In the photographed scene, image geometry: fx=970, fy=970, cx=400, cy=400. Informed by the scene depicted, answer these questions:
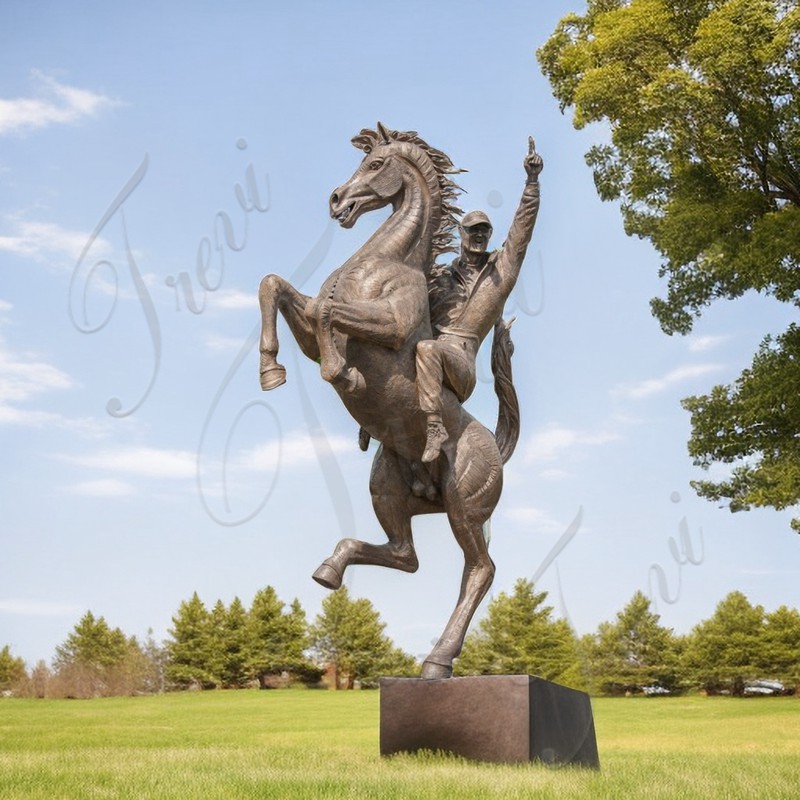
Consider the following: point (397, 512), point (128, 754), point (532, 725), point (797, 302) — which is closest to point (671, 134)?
point (797, 302)

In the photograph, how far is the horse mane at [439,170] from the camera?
661cm

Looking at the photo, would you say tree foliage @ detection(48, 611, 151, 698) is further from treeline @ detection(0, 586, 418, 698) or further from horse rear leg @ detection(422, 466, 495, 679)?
horse rear leg @ detection(422, 466, 495, 679)

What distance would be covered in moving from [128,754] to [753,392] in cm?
972

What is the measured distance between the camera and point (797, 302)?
13.5m

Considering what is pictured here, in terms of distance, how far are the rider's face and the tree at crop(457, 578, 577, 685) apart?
40.8ft

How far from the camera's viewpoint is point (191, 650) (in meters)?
22.6

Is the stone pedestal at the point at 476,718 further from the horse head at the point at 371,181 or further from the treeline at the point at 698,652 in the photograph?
the treeline at the point at 698,652

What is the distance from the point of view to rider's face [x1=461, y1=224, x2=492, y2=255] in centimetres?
673

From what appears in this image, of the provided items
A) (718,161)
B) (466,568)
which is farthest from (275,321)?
(718,161)

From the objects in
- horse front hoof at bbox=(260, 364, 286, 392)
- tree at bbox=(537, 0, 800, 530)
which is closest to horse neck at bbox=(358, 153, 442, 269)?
horse front hoof at bbox=(260, 364, 286, 392)

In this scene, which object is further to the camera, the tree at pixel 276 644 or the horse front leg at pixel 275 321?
the tree at pixel 276 644

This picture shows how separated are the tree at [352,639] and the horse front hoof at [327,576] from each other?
16.2m

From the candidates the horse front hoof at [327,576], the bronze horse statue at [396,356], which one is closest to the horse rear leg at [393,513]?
the bronze horse statue at [396,356]

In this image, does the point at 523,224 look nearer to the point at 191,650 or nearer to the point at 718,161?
the point at 718,161
